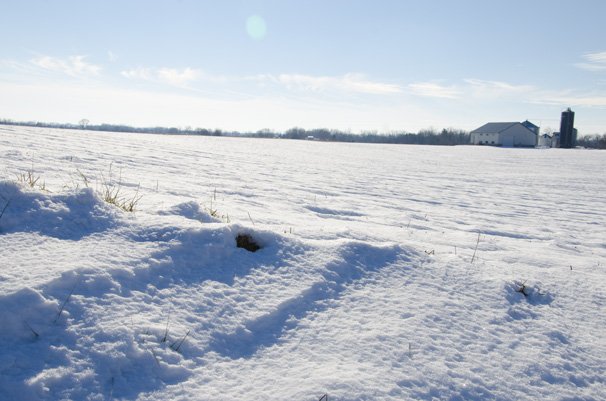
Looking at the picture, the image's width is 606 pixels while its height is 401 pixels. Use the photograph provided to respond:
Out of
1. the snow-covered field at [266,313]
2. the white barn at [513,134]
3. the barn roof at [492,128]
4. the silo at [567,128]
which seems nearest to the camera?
the snow-covered field at [266,313]

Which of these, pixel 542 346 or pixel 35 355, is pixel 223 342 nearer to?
pixel 35 355

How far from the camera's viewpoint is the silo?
65.2m

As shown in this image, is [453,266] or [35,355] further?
[453,266]

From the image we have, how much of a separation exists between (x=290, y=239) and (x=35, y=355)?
184 centimetres

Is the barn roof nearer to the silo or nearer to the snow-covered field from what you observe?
the silo

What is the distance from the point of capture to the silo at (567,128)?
214 ft

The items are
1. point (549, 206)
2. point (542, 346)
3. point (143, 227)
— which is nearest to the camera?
point (542, 346)

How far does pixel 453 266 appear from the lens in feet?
10.3

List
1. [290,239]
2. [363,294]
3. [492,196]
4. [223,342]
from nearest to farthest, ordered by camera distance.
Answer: [223,342] → [363,294] → [290,239] → [492,196]

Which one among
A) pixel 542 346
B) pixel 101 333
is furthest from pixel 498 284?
pixel 101 333

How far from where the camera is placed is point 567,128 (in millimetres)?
66188

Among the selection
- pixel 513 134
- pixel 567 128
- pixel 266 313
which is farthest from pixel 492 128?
pixel 266 313

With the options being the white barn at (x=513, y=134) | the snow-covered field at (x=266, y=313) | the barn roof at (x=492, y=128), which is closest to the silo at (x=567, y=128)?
the white barn at (x=513, y=134)

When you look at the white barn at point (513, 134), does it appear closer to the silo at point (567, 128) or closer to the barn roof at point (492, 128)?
the barn roof at point (492, 128)
